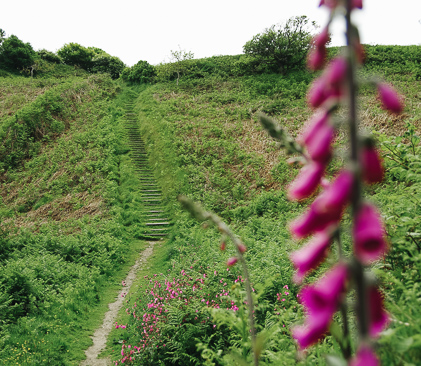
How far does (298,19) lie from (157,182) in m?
21.8

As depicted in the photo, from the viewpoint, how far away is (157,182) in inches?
631

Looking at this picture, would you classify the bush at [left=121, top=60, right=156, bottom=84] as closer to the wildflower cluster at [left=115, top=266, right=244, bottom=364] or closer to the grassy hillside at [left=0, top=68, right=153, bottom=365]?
the grassy hillside at [left=0, top=68, right=153, bottom=365]

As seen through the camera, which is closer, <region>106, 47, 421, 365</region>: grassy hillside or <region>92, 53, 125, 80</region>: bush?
<region>106, 47, 421, 365</region>: grassy hillside

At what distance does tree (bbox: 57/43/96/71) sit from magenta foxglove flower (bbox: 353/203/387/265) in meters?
52.7

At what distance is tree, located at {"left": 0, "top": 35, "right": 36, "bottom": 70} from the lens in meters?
37.8

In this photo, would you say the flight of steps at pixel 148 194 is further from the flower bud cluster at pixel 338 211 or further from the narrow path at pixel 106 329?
the flower bud cluster at pixel 338 211

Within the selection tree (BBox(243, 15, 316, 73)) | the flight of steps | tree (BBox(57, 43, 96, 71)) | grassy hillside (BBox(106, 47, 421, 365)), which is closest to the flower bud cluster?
grassy hillside (BBox(106, 47, 421, 365))

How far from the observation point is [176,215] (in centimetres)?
1250

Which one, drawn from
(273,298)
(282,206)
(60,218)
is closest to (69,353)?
(273,298)

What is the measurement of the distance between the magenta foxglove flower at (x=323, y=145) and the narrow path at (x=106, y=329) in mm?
6298

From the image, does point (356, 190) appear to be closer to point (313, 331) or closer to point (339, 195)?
point (339, 195)

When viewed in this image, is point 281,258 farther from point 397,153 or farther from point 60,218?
point 60,218

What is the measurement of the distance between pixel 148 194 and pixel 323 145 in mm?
14592

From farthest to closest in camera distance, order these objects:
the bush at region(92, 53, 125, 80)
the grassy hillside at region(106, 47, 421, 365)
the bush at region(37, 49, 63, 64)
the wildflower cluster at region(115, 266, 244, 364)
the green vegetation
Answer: the bush at region(92, 53, 125, 80) → the bush at region(37, 49, 63, 64) → the wildflower cluster at region(115, 266, 244, 364) → the green vegetation → the grassy hillside at region(106, 47, 421, 365)
